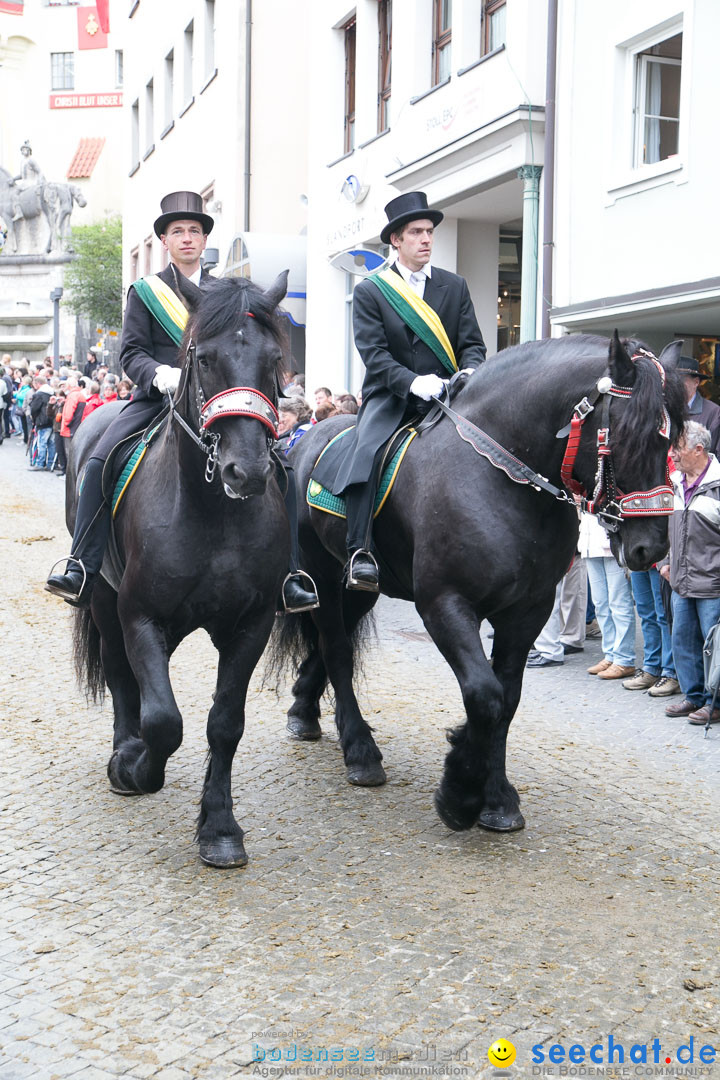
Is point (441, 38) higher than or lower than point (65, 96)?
lower

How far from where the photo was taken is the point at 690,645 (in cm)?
850

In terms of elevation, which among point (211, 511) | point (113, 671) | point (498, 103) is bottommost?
point (113, 671)

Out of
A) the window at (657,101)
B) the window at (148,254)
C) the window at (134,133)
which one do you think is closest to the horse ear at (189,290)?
the window at (657,101)

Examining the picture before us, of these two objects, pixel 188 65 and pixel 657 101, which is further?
pixel 188 65

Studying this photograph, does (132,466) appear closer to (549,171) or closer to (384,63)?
(549,171)

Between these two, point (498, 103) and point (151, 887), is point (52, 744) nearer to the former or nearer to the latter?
point (151, 887)

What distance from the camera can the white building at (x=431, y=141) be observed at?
1544 centimetres

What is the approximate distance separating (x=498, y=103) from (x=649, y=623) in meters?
9.13

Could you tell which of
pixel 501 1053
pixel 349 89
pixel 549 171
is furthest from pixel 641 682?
pixel 349 89

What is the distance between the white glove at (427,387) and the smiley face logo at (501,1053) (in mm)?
3102

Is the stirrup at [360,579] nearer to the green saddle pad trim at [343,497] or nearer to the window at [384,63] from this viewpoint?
the green saddle pad trim at [343,497]

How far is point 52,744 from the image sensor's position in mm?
7105

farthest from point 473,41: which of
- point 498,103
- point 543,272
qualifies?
point 543,272

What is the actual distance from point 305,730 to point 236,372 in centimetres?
319
